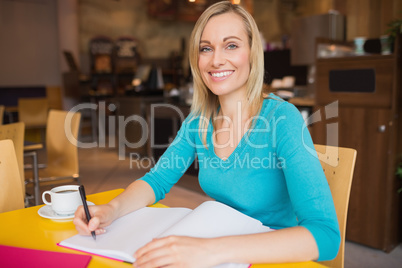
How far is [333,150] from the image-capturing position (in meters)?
1.35

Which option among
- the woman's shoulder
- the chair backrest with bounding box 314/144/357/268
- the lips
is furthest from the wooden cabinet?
the lips

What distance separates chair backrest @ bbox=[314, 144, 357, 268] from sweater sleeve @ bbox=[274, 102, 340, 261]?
29 cm

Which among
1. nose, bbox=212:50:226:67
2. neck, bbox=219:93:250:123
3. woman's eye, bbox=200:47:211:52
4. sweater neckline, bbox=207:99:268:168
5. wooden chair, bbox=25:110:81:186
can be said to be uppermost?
woman's eye, bbox=200:47:211:52

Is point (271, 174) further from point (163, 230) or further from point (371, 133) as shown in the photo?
point (371, 133)

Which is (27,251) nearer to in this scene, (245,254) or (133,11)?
(245,254)

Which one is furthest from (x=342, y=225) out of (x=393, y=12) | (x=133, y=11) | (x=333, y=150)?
(x=133, y=11)

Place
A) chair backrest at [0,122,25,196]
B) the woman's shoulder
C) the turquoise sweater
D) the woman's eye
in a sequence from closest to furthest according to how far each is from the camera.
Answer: the turquoise sweater, the woman's shoulder, the woman's eye, chair backrest at [0,122,25,196]

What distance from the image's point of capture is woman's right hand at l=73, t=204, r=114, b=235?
95cm

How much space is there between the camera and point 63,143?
3035mm

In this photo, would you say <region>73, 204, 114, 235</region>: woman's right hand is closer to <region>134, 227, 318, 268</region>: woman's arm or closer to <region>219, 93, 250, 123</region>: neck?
<region>134, 227, 318, 268</region>: woman's arm

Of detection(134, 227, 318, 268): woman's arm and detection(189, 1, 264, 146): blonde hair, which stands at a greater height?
detection(189, 1, 264, 146): blonde hair

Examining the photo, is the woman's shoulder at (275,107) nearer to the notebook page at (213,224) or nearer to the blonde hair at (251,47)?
the blonde hair at (251,47)

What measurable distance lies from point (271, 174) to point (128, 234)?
1.62 ft

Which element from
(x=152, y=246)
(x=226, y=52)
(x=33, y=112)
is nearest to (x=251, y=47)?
(x=226, y=52)
